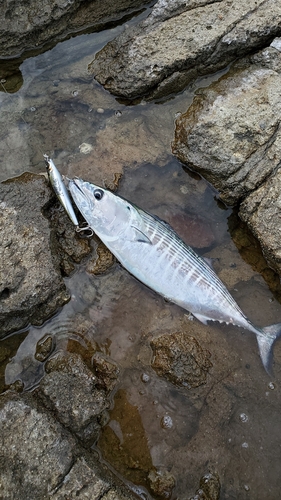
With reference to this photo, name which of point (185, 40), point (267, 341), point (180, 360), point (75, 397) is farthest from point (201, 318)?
point (185, 40)

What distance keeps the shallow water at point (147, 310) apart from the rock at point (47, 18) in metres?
0.16

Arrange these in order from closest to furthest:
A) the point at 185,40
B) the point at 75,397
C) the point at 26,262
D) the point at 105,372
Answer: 1. the point at 75,397
2. the point at 26,262
3. the point at 105,372
4. the point at 185,40

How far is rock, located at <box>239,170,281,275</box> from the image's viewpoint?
11.8 feet

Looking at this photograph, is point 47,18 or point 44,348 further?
point 47,18

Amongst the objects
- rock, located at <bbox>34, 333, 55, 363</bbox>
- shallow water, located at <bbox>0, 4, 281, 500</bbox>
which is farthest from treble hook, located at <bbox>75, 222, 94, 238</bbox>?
rock, located at <bbox>34, 333, 55, 363</bbox>

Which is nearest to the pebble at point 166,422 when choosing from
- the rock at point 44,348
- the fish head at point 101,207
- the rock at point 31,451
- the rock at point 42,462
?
the rock at point 42,462

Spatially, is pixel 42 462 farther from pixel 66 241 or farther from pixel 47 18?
pixel 47 18

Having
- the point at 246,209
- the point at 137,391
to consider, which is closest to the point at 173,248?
the point at 246,209

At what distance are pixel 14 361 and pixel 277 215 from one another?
2.71 metres

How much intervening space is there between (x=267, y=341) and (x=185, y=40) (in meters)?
3.10

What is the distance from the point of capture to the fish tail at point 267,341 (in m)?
3.66

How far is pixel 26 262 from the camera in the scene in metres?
3.40

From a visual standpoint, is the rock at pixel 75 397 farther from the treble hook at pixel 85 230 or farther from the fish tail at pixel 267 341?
the fish tail at pixel 267 341

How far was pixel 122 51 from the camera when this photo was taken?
423cm
